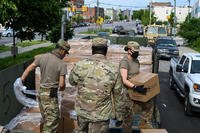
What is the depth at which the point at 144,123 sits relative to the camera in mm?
7035

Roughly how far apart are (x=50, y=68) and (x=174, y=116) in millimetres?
5737

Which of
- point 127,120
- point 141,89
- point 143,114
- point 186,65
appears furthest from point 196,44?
point 127,120

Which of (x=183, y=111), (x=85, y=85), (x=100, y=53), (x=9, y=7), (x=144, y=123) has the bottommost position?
(x=183, y=111)

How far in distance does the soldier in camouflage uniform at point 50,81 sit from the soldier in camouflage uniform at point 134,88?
3.15ft

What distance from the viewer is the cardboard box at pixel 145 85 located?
22.0ft

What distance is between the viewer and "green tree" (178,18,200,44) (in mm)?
42744

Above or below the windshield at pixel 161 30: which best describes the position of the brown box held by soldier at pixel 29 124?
below

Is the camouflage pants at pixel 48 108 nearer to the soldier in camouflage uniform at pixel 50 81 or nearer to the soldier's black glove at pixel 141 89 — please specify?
the soldier in camouflage uniform at pixel 50 81

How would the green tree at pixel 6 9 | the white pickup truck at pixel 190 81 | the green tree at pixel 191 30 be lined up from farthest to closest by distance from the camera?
1. the green tree at pixel 191 30
2. the green tree at pixel 6 9
3. the white pickup truck at pixel 190 81

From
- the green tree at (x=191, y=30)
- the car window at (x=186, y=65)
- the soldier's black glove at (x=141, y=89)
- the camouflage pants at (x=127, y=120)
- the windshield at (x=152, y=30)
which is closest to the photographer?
the camouflage pants at (x=127, y=120)

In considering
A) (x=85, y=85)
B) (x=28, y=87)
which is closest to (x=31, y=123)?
(x=28, y=87)

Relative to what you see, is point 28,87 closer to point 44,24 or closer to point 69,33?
point 44,24

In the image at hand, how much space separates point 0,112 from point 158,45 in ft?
74.0

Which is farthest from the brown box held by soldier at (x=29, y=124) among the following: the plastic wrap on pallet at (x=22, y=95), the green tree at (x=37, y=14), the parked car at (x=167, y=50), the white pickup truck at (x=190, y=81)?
the parked car at (x=167, y=50)
